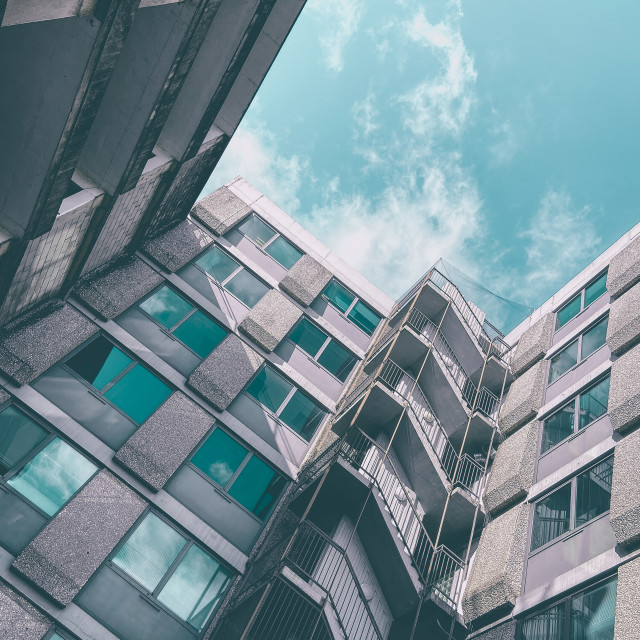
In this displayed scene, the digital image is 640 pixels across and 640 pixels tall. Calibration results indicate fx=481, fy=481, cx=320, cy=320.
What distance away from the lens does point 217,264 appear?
17.0 m

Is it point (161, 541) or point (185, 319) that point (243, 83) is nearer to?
point (185, 319)

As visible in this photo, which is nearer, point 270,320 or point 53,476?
point 53,476

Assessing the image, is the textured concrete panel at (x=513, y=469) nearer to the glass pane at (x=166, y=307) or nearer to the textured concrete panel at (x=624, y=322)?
the textured concrete panel at (x=624, y=322)

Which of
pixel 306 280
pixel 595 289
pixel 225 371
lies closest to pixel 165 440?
pixel 225 371

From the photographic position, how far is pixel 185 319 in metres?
14.9

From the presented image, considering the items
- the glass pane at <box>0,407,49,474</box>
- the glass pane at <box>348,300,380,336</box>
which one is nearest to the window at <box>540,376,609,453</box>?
the glass pane at <box>348,300,380,336</box>

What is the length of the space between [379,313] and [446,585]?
32.4 ft

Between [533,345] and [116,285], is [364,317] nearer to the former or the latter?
[533,345]

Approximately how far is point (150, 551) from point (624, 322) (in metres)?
14.5

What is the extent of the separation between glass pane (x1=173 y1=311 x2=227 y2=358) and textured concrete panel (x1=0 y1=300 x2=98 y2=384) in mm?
2563

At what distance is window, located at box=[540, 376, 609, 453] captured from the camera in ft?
45.2

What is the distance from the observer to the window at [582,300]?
1805 centimetres

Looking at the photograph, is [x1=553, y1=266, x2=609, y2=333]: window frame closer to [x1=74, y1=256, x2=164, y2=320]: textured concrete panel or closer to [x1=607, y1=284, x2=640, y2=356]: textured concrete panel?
[x1=607, y1=284, x2=640, y2=356]: textured concrete panel

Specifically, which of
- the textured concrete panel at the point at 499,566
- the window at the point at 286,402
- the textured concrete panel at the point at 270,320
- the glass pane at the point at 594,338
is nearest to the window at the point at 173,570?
the window at the point at 286,402
